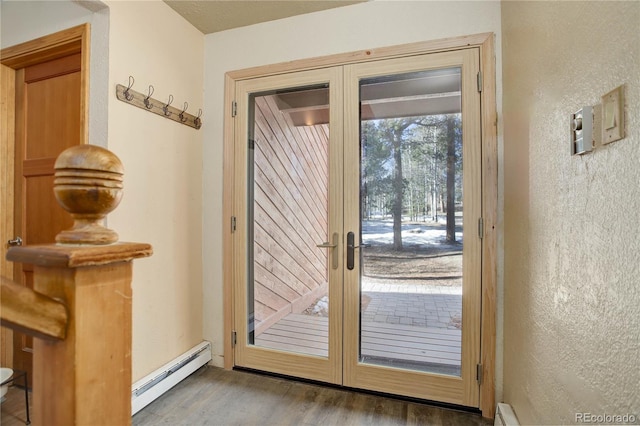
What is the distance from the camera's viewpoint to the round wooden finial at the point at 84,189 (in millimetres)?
493

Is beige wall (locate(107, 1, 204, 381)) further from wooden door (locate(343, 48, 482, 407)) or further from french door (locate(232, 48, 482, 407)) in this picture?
wooden door (locate(343, 48, 482, 407))

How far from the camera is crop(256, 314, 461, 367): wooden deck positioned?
194cm

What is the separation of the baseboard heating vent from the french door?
169 millimetres

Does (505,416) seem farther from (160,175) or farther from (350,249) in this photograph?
(160,175)

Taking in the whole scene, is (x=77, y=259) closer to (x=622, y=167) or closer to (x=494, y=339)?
(x=622, y=167)

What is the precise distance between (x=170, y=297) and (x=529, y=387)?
7.05 ft

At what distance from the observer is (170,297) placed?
213 cm

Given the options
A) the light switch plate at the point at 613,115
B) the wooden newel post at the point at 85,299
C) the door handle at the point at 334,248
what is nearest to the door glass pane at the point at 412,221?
the door handle at the point at 334,248

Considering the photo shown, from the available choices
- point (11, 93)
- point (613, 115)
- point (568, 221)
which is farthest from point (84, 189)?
point (11, 93)

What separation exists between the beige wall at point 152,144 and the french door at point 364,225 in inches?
14.2

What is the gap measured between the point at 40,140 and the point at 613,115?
2.99 metres

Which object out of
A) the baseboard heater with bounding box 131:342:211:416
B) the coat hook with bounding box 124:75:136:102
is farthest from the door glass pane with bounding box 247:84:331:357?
the coat hook with bounding box 124:75:136:102

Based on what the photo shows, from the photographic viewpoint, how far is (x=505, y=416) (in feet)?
5.19

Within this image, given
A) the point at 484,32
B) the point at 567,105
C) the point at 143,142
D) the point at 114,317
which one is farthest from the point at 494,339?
the point at 143,142
